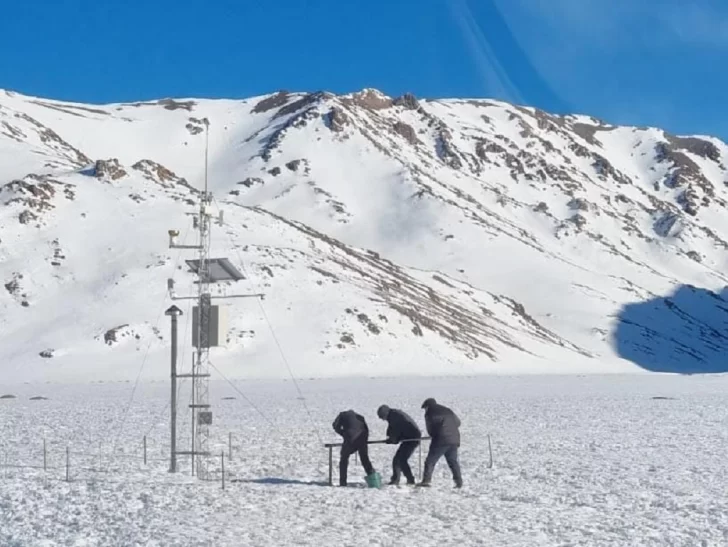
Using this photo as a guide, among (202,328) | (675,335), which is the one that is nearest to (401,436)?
(202,328)

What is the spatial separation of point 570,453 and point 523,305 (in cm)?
14207

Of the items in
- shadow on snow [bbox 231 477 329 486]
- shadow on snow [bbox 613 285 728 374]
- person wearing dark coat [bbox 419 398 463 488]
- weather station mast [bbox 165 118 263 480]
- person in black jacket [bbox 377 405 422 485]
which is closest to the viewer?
person wearing dark coat [bbox 419 398 463 488]

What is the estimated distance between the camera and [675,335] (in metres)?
171

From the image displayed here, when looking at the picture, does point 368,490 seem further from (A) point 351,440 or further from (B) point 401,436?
(B) point 401,436

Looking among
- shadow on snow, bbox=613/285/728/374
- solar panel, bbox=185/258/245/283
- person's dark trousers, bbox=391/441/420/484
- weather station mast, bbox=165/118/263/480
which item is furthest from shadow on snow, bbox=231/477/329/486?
shadow on snow, bbox=613/285/728/374

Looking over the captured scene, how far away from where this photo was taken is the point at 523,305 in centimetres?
16825

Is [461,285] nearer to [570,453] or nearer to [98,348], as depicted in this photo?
[98,348]

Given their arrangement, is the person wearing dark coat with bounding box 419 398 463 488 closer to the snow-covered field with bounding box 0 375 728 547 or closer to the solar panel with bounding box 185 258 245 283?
the snow-covered field with bounding box 0 375 728 547

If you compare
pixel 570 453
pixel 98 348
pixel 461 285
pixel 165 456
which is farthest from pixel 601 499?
pixel 461 285

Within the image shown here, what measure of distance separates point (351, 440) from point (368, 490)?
1.16 m

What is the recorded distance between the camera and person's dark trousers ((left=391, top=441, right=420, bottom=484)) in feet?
70.6

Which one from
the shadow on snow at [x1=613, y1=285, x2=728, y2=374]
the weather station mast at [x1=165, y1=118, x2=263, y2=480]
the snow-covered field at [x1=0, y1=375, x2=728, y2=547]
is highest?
the shadow on snow at [x1=613, y1=285, x2=728, y2=374]

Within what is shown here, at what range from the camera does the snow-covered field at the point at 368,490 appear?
54.0ft

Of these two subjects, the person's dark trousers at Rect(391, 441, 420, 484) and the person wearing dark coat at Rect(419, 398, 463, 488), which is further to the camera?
the person's dark trousers at Rect(391, 441, 420, 484)
